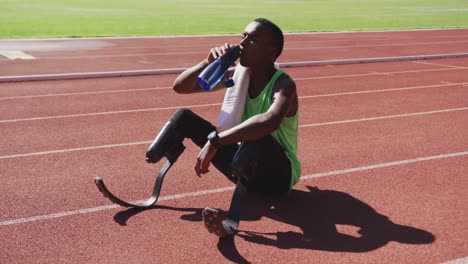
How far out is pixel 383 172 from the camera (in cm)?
549

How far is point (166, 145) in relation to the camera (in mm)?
4180

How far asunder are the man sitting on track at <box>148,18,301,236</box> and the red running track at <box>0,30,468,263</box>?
0.31 meters

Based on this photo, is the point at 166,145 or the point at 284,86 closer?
the point at 284,86

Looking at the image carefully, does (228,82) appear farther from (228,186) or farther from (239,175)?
(228,186)

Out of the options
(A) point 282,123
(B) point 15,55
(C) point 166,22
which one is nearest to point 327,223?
(A) point 282,123

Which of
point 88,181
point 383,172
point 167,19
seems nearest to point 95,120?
point 88,181

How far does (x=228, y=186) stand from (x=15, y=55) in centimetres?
1064

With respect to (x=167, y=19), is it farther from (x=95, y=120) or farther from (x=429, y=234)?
(x=429, y=234)

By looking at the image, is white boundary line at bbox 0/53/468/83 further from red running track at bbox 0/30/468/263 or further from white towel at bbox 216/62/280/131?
white towel at bbox 216/62/280/131

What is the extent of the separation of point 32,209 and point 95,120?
320 cm

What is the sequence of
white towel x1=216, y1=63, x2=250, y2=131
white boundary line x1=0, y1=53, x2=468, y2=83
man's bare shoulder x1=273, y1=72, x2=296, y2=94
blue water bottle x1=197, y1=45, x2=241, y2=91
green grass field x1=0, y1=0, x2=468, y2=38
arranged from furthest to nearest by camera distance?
1. green grass field x1=0, y1=0, x2=468, y2=38
2. white boundary line x1=0, y1=53, x2=468, y2=83
3. white towel x1=216, y1=63, x2=250, y2=131
4. man's bare shoulder x1=273, y1=72, x2=296, y2=94
5. blue water bottle x1=197, y1=45, x2=241, y2=91

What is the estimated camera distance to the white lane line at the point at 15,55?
13.7 metres

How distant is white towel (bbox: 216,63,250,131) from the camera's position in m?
4.27

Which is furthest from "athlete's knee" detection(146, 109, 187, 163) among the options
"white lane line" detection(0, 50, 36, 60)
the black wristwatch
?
"white lane line" detection(0, 50, 36, 60)
